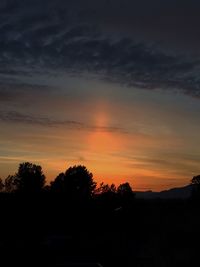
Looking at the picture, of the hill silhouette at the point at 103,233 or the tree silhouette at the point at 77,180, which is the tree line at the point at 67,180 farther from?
the hill silhouette at the point at 103,233

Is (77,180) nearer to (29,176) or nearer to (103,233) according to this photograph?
(29,176)

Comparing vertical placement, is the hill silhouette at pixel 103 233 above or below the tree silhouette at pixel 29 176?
below

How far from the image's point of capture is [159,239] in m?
23.1

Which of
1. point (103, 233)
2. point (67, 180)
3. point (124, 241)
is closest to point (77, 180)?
point (67, 180)

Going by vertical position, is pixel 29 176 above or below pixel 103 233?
above

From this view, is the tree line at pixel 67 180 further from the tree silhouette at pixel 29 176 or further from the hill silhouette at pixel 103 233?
the hill silhouette at pixel 103 233

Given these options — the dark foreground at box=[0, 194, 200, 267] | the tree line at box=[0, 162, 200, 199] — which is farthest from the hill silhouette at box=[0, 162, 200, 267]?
the tree line at box=[0, 162, 200, 199]

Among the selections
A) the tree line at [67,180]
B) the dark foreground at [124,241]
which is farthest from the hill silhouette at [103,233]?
the tree line at [67,180]

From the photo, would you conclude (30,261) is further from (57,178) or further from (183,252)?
(57,178)

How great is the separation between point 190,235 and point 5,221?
1378 inches

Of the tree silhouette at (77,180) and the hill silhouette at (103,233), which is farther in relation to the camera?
the tree silhouette at (77,180)

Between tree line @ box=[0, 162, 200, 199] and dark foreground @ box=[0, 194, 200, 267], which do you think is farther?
tree line @ box=[0, 162, 200, 199]

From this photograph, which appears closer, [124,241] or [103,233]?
[124,241]

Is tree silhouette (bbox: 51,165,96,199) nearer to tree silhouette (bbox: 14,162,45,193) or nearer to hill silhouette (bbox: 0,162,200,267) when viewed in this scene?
tree silhouette (bbox: 14,162,45,193)
